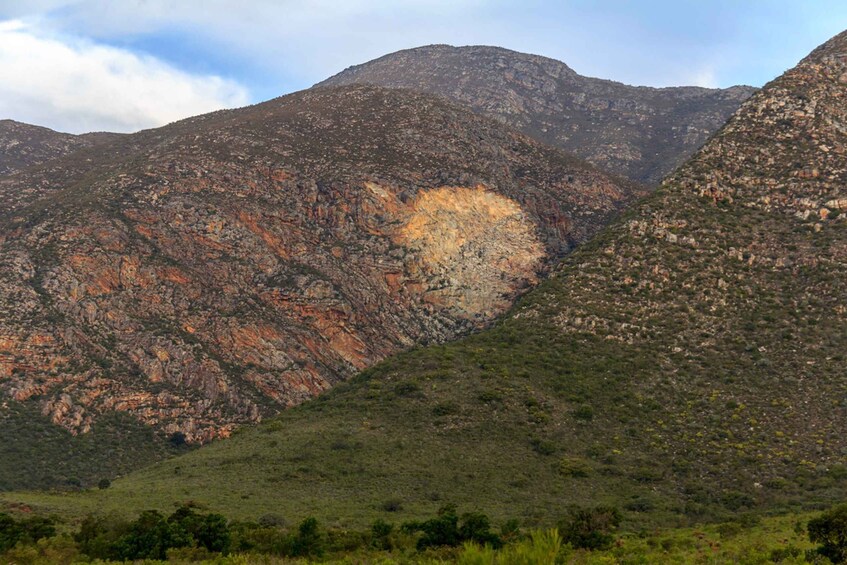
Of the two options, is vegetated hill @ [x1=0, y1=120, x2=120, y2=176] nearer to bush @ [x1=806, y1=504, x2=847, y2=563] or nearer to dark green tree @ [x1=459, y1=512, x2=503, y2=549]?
dark green tree @ [x1=459, y1=512, x2=503, y2=549]

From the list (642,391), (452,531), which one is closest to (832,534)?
(452,531)

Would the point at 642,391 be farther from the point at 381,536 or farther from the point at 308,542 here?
the point at 308,542

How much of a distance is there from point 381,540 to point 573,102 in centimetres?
15407

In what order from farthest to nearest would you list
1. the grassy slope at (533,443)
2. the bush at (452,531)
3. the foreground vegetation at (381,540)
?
the grassy slope at (533,443), the bush at (452,531), the foreground vegetation at (381,540)

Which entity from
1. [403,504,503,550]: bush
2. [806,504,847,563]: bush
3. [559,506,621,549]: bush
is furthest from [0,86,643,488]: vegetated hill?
[806,504,847,563]: bush

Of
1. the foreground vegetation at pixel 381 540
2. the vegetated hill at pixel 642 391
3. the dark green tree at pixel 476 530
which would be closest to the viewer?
the foreground vegetation at pixel 381 540

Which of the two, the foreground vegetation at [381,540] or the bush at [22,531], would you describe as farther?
the bush at [22,531]

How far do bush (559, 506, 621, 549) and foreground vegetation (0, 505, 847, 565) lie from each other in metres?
0.05

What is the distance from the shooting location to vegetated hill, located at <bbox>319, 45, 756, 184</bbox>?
471ft

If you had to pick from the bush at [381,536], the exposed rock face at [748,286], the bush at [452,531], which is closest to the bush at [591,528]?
the bush at [452,531]

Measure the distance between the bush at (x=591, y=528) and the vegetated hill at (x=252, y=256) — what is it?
121 feet

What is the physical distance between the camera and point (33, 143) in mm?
109688

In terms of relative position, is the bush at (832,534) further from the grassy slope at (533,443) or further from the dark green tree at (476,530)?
the dark green tree at (476,530)

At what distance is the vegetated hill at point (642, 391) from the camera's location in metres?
42.9
